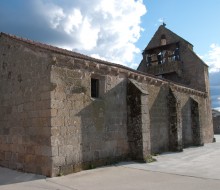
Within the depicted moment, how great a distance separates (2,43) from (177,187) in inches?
316

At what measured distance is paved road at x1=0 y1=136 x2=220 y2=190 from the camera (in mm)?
7188

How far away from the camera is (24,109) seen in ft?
31.2

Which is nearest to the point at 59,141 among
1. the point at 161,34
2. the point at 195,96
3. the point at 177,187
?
the point at 177,187

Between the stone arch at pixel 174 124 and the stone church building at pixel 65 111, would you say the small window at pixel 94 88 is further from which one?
the stone arch at pixel 174 124

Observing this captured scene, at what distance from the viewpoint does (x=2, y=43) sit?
35.5 ft

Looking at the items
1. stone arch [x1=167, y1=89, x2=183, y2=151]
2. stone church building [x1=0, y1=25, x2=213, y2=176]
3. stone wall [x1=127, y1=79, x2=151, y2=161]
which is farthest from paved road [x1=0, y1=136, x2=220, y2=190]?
stone arch [x1=167, y1=89, x2=183, y2=151]

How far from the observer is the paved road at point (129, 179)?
719 cm

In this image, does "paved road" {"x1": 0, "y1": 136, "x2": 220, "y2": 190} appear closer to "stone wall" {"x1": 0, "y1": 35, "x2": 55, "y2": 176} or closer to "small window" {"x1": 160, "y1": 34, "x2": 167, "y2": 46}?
"stone wall" {"x1": 0, "y1": 35, "x2": 55, "y2": 176}

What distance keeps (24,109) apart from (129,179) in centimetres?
412

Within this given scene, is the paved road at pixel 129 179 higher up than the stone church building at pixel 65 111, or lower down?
lower down

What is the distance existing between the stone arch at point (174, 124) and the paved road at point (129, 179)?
4.25 m

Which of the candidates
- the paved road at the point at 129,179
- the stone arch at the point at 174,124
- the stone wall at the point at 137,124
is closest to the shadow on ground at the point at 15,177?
the paved road at the point at 129,179

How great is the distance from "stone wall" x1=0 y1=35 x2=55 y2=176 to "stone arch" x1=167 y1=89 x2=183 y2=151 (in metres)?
7.98

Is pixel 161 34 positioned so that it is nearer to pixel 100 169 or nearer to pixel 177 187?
pixel 100 169
